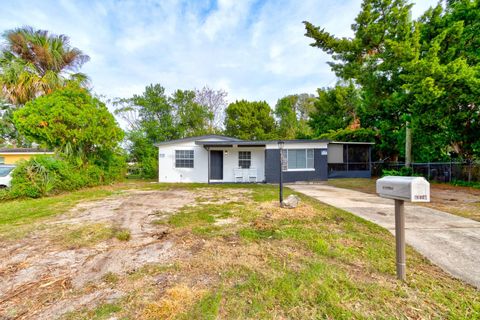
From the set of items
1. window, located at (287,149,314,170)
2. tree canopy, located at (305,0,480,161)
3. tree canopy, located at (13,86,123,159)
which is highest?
tree canopy, located at (305,0,480,161)

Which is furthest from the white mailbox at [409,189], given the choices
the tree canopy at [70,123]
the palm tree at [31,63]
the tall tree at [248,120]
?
the tall tree at [248,120]

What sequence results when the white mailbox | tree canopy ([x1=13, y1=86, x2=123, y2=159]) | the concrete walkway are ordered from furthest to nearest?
tree canopy ([x1=13, y1=86, x2=123, y2=159]), the concrete walkway, the white mailbox

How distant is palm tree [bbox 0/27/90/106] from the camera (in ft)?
33.7

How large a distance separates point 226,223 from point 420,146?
13.6 metres

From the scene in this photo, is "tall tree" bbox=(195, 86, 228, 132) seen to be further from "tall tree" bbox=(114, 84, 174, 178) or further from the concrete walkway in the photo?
the concrete walkway

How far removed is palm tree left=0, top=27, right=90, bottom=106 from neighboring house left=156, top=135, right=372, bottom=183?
6.98 meters

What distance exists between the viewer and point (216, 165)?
40.7ft

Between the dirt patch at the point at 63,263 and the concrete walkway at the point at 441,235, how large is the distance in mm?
3365

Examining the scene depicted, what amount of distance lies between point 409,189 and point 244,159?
A: 34.9 feet

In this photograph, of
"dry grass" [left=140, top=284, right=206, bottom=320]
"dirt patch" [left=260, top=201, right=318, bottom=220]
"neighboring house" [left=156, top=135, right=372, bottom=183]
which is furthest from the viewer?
"neighboring house" [left=156, top=135, right=372, bottom=183]

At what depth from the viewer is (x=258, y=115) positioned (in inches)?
913

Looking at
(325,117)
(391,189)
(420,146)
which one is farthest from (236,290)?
(325,117)

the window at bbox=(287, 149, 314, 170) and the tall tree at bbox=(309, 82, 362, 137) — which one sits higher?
the tall tree at bbox=(309, 82, 362, 137)

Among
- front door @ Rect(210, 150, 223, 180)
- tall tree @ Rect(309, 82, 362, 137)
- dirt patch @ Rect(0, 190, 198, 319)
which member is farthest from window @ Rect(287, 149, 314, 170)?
dirt patch @ Rect(0, 190, 198, 319)
